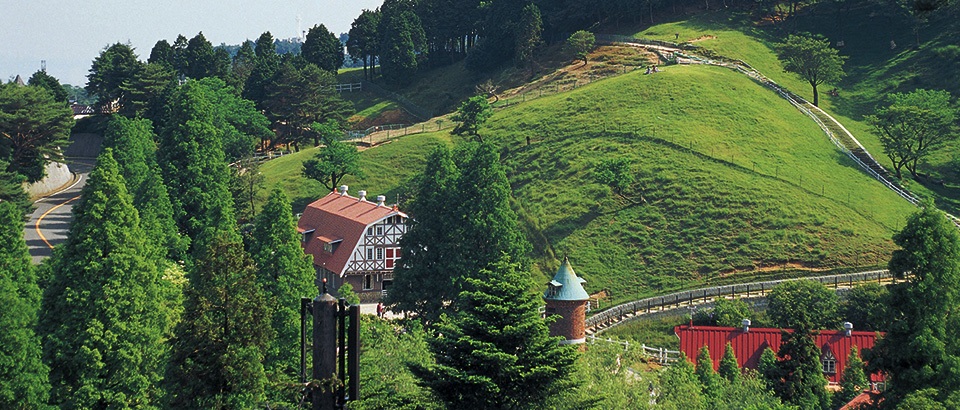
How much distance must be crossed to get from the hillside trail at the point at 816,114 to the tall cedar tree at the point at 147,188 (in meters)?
59.4

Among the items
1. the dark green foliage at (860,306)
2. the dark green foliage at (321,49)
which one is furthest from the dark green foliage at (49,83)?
the dark green foliage at (860,306)

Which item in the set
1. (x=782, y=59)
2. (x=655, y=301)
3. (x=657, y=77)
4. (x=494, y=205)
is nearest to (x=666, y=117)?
(x=657, y=77)

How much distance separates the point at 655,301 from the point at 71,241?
134 feet

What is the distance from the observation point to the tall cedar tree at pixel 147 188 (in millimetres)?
52916

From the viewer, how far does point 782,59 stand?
99.9 metres

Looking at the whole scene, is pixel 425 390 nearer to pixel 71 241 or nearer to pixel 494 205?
pixel 71 241

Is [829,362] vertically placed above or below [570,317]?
below

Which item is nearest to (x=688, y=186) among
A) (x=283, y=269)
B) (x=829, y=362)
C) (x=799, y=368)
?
(x=829, y=362)

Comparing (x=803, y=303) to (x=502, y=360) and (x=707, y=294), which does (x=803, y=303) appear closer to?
(x=707, y=294)

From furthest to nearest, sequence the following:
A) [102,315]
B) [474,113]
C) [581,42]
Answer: [581,42] < [474,113] < [102,315]

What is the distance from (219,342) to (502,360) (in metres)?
8.99

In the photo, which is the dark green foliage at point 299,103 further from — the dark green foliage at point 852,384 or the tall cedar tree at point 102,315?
the dark green foliage at point 852,384

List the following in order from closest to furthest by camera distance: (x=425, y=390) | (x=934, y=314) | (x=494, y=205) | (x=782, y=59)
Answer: (x=425, y=390), (x=934, y=314), (x=494, y=205), (x=782, y=59)

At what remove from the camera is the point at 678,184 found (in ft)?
263
